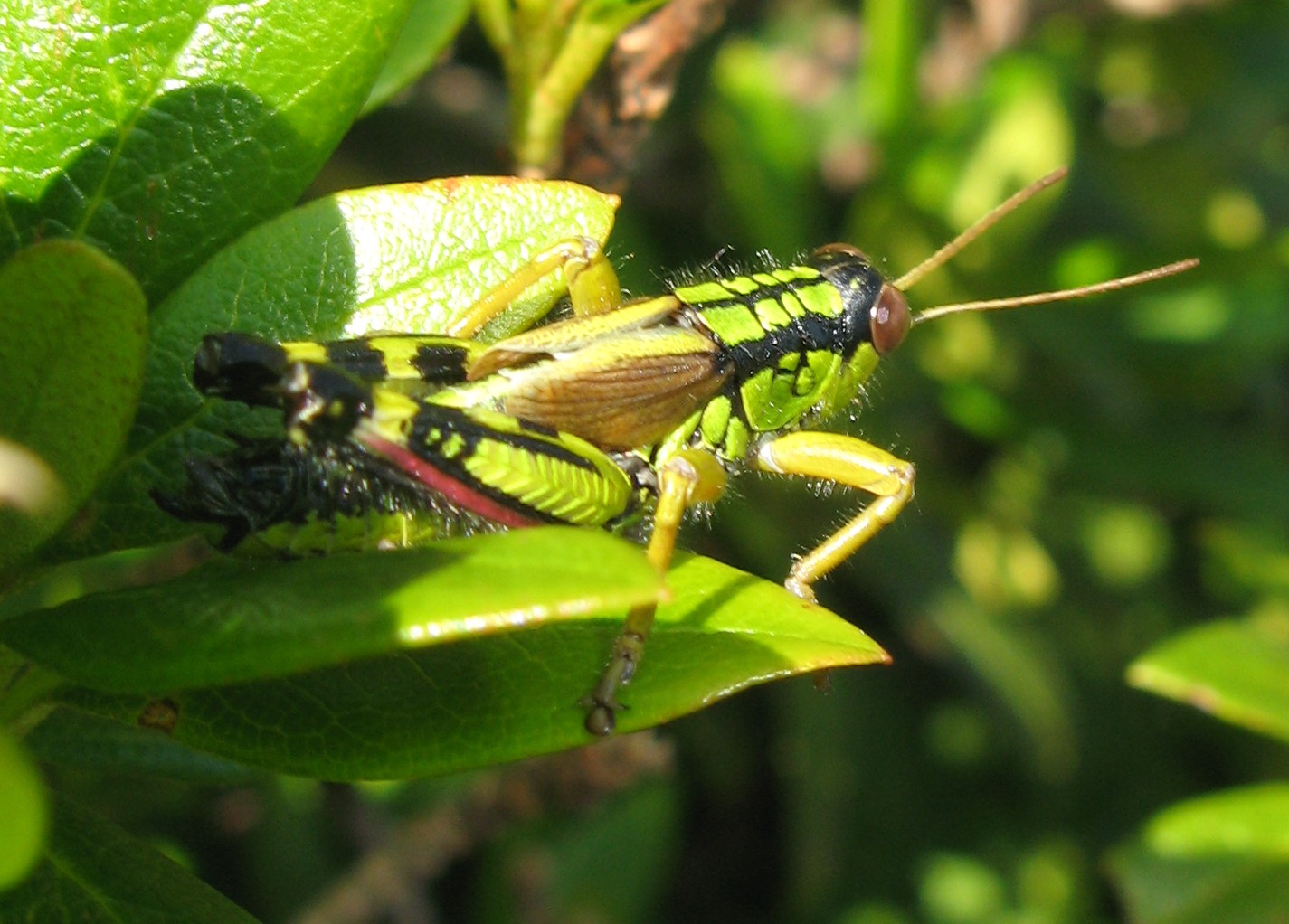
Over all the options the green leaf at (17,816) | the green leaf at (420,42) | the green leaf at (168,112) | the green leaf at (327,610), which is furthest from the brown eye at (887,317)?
the green leaf at (17,816)

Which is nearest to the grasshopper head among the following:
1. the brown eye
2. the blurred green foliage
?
the brown eye

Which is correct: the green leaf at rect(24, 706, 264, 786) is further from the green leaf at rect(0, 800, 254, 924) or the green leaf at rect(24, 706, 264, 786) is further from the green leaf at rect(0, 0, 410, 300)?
the green leaf at rect(0, 0, 410, 300)

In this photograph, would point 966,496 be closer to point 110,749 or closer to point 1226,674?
point 1226,674

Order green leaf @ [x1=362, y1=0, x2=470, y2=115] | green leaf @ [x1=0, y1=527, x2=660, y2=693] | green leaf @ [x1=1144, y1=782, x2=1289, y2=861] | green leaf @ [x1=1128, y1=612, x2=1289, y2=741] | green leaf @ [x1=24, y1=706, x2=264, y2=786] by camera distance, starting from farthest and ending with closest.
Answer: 1. green leaf @ [x1=1144, y1=782, x2=1289, y2=861]
2. green leaf @ [x1=1128, y1=612, x2=1289, y2=741]
3. green leaf @ [x1=362, y1=0, x2=470, y2=115]
4. green leaf @ [x1=24, y1=706, x2=264, y2=786]
5. green leaf @ [x1=0, y1=527, x2=660, y2=693]

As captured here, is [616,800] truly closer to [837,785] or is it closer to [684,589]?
[837,785]

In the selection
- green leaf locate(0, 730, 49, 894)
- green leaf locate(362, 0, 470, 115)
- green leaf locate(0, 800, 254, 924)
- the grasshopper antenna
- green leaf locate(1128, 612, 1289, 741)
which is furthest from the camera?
the grasshopper antenna
